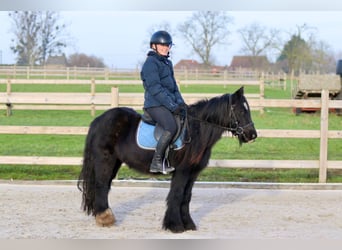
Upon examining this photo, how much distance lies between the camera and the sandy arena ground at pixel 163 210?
5707 millimetres

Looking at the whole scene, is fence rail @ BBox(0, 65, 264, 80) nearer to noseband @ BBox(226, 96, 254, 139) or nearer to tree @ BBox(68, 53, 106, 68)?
tree @ BBox(68, 53, 106, 68)

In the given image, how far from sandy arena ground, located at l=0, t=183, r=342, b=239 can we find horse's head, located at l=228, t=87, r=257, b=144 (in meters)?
1.13

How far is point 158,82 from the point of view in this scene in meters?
5.77

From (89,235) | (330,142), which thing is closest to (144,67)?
(89,235)

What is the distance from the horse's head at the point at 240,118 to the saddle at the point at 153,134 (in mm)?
593

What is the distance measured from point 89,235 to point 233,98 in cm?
228

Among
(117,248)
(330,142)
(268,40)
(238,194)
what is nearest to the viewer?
(117,248)

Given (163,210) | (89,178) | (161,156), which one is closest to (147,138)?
(161,156)

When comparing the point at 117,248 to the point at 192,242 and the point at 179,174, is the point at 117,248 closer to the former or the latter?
the point at 192,242

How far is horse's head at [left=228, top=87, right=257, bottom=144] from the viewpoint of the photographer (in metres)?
5.93

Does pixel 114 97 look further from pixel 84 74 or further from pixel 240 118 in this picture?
pixel 84 74

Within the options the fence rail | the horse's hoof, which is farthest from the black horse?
the fence rail

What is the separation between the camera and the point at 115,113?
244 inches

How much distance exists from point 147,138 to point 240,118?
1.12 m
